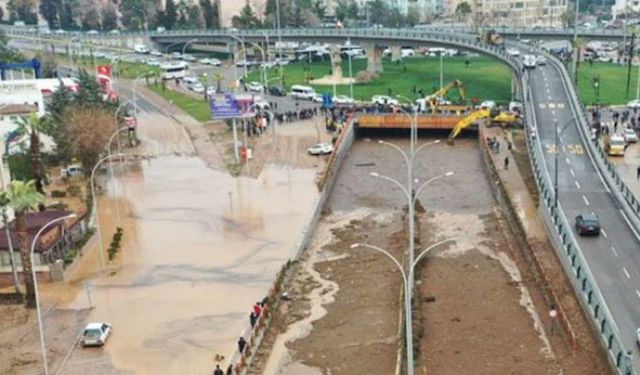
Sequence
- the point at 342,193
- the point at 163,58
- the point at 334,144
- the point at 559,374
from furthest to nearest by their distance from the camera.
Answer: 1. the point at 163,58
2. the point at 334,144
3. the point at 342,193
4. the point at 559,374

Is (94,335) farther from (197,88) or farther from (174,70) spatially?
(174,70)

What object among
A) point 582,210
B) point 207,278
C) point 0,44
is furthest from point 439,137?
point 0,44

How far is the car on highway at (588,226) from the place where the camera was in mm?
49250

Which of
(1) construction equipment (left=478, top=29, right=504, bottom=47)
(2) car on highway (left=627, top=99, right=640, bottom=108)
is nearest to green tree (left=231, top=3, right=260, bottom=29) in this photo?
(1) construction equipment (left=478, top=29, right=504, bottom=47)

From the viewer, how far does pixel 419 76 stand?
423 feet

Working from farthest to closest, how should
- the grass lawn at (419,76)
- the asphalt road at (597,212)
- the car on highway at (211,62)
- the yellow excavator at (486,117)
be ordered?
the car on highway at (211,62)
the grass lawn at (419,76)
the yellow excavator at (486,117)
the asphalt road at (597,212)

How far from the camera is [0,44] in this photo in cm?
12700

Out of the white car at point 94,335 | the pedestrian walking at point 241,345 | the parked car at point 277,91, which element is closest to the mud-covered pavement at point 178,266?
the white car at point 94,335

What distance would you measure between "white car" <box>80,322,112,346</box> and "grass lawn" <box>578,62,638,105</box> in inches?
2850

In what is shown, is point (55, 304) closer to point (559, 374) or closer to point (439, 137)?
point (559, 374)

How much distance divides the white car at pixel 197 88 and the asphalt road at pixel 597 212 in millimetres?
53731

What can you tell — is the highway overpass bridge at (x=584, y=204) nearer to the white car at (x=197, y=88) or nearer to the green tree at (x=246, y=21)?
the white car at (x=197, y=88)

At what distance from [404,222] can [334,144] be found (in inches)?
899

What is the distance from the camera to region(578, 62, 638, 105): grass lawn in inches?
3927
